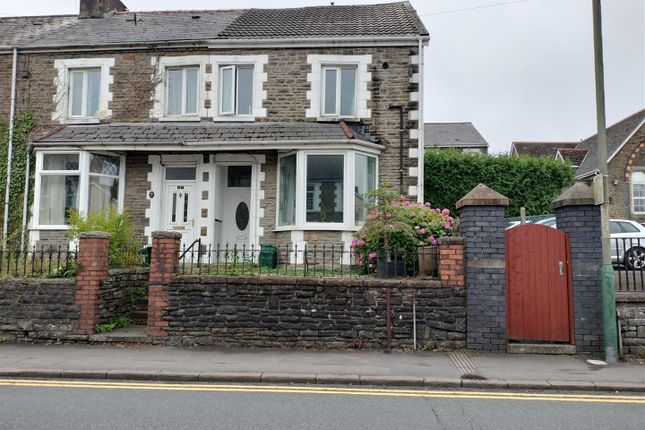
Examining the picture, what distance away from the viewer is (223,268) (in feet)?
30.3

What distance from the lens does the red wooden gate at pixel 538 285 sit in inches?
307

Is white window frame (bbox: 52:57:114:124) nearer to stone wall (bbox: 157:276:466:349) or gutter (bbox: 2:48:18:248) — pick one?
gutter (bbox: 2:48:18:248)

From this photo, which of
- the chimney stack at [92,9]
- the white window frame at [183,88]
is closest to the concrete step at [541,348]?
the white window frame at [183,88]

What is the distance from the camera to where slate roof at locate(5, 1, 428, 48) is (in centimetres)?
1462

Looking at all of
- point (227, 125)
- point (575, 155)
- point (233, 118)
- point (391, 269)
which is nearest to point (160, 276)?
point (391, 269)

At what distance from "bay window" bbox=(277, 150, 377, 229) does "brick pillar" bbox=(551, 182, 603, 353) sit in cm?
590

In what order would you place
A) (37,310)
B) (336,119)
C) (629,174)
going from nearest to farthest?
(37,310) < (336,119) < (629,174)

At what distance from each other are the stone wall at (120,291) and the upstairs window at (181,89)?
6.42 metres

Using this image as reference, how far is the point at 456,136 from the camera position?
128 feet

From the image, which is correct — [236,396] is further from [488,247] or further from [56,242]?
[56,242]

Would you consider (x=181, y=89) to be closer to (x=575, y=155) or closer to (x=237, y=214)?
A: (x=237, y=214)

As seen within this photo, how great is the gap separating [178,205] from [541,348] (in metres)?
10.5

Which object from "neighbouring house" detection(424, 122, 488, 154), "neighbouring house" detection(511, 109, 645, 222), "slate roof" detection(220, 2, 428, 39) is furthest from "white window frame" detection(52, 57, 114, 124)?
"neighbouring house" detection(424, 122, 488, 154)

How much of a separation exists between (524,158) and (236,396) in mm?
16433
